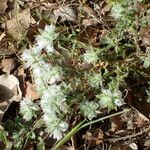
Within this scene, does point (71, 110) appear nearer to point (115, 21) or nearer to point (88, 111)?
point (88, 111)

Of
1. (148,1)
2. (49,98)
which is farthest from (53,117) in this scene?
(148,1)

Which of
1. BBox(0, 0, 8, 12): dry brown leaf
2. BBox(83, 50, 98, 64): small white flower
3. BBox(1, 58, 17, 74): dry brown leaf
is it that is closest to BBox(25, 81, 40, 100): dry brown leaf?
BBox(1, 58, 17, 74): dry brown leaf

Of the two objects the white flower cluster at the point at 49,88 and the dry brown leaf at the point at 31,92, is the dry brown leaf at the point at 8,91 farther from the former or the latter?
the white flower cluster at the point at 49,88

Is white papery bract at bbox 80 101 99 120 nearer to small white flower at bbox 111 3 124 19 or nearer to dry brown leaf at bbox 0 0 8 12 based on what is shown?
small white flower at bbox 111 3 124 19

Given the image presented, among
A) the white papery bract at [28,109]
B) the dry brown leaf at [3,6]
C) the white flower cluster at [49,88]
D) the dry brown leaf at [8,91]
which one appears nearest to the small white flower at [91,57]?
the white flower cluster at [49,88]

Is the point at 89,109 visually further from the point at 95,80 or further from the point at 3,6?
the point at 3,6
